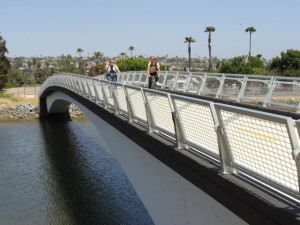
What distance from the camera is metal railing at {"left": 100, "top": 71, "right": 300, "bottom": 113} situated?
1143cm

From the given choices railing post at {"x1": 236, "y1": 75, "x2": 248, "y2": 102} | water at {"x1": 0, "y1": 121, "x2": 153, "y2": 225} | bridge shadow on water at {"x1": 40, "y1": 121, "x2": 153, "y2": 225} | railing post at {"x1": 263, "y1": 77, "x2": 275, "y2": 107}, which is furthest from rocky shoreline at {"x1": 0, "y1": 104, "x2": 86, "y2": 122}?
railing post at {"x1": 263, "y1": 77, "x2": 275, "y2": 107}

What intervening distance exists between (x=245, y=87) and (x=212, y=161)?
8.45 metres

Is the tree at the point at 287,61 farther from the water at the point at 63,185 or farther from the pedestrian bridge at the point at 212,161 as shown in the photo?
the pedestrian bridge at the point at 212,161

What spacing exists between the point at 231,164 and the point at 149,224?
35.4ft

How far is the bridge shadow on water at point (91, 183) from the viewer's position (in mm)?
16469

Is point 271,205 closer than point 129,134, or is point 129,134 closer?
point 271,205

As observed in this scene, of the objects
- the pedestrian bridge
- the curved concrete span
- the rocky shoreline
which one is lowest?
the rocky shoreline

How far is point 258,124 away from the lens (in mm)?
4352

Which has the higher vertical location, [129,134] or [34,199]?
[129,134]

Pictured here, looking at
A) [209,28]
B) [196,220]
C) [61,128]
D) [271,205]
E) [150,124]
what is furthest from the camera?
[209,28]

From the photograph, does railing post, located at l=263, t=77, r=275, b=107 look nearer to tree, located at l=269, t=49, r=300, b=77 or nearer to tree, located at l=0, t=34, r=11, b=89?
tree, located at l=269, t=49, r=300, b=77

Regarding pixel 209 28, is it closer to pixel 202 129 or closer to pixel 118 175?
pixel 118 175

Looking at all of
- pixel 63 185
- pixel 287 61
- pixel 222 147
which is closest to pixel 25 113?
pixel 63 185

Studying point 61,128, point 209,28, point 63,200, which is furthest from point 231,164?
point 209,28
